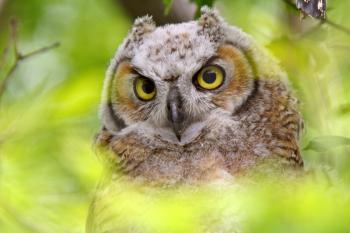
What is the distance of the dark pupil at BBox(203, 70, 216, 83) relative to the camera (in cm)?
343

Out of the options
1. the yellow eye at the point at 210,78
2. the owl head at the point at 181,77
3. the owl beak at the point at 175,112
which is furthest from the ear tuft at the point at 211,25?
the owl beak at the point at 175,112

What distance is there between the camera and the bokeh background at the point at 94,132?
194 centimetres

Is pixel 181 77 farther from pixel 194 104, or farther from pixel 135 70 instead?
pixel 135 70

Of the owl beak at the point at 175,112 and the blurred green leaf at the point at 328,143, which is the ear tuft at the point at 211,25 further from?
the blurred green leaf at the point at 328,143

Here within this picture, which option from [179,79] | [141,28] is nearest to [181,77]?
[179,79]

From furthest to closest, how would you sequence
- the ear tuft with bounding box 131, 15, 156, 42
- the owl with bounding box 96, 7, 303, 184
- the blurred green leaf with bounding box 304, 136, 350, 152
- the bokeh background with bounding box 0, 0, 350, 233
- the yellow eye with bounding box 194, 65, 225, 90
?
the ear tuft with bounding box 131, 15, 156, 42 < the yellow eye with bounding box 194, 65, 225, 90 < the owl with bounding box 96, 7, 303, 184 < the blurred green leaf with bounding box 304, 136, 350, 152 < the bokeh background with bounding box 0, 0, 350, 233

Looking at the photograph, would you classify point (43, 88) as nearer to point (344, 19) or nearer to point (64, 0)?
point (344, 19)

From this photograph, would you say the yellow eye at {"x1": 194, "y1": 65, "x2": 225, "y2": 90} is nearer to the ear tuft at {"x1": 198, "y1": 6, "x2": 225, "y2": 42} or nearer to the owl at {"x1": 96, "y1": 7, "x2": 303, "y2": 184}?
the owl at {"x1": 96, "y1": 7, "x2": 303, "y2": 184}

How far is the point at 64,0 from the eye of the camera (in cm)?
501

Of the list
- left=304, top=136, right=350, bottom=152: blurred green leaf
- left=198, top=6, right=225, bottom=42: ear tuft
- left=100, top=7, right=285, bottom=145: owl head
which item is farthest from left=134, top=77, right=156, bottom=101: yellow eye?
left=304, top=136, right=350, bottom=152: blurred green leaf

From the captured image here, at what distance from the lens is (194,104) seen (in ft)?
11.1

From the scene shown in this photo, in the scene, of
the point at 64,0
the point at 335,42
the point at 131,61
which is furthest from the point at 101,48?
the point at 335,42

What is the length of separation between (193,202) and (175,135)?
1060 mm

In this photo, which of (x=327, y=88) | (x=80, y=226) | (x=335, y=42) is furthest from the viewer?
(x=327, y=88)
